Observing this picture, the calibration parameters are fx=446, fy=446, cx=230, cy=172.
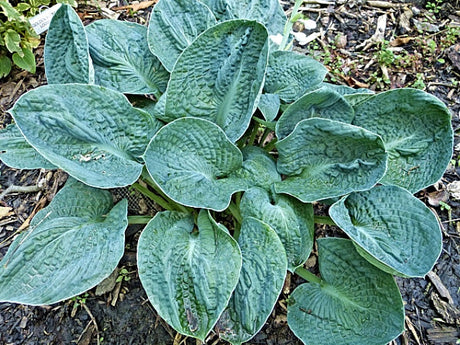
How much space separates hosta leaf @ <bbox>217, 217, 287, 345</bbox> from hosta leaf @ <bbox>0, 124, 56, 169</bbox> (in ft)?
2.52

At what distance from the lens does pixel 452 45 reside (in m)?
2.55

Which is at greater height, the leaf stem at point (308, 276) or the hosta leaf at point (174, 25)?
the hosta leaf at point (174, 25)

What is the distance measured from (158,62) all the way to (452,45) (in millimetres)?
1738

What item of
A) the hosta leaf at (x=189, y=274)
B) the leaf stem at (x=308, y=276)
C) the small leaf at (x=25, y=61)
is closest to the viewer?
the hosta leaf at (x=189, y=274)

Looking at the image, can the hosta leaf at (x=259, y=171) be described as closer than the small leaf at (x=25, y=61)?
Yes

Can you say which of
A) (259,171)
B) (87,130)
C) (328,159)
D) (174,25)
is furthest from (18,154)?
(328,159)

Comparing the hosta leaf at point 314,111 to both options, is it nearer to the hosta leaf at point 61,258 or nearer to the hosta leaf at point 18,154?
the hosta leaf at point 61,258

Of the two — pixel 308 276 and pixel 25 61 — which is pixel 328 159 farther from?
pixel 25 61

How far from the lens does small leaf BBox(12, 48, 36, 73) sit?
2298mm

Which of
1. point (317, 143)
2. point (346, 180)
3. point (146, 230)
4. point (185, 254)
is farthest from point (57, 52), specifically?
point (346, 180)

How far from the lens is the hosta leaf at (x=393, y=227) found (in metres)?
1.35

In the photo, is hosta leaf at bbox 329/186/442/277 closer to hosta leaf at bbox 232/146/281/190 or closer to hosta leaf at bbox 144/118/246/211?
hosta leaf at bbox 232/146/281/190

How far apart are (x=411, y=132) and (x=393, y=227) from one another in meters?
0.37

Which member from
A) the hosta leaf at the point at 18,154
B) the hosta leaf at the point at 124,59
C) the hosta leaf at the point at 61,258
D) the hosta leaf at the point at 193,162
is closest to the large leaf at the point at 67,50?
the hosta leaf at the point at 124,59
